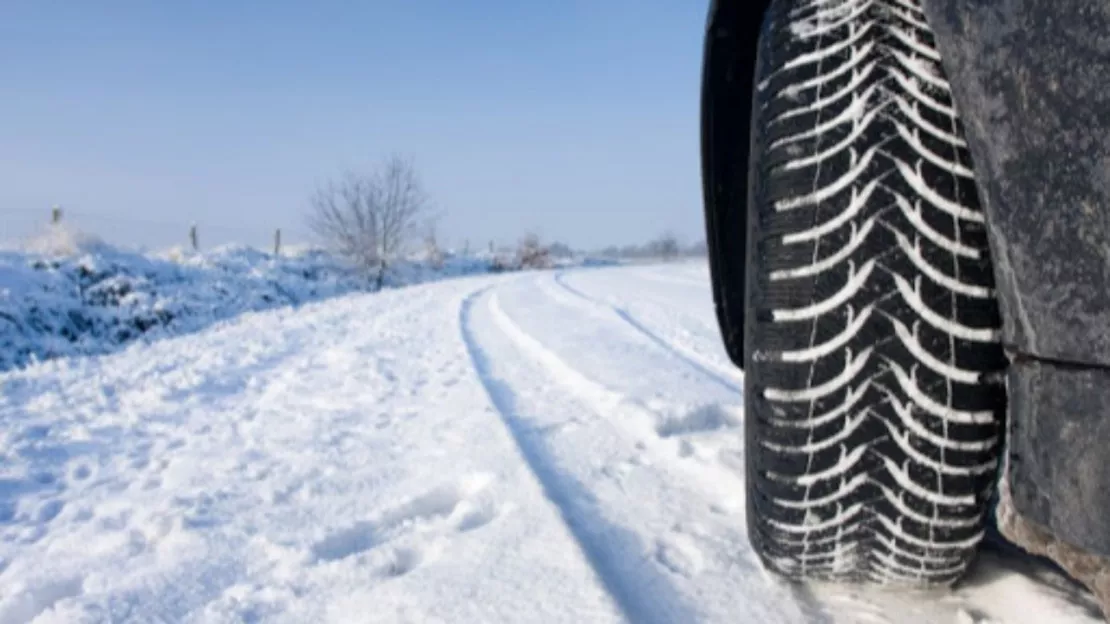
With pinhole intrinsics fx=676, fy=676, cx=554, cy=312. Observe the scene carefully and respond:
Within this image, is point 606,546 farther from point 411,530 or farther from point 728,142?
point 728,142

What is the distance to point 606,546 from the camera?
129cm

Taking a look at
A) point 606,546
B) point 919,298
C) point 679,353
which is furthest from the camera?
point 679,353

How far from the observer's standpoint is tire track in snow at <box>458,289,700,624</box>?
3.52 feet

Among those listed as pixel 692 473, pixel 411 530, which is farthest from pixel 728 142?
pixel 411 530

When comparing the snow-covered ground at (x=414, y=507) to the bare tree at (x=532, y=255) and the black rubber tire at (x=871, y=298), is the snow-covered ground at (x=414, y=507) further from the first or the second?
the bare tree at (x=532, y=255)

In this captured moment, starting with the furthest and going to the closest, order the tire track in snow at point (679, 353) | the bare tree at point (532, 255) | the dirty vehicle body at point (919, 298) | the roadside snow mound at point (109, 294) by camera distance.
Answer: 1. the bare tree at point (532, 255)
2. the roadside snow mound at point (109, 294)
3. the tire track in snow at point (679, 353)
4. the dirty vehicle body at point (919, 298)

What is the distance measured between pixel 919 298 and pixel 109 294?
44.3ft

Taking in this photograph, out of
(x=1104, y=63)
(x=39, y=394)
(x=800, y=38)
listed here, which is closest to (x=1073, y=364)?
(x=1104, y=63)

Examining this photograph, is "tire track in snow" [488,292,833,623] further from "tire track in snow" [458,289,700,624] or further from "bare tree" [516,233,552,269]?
"bare tree" [516,233,552,269]

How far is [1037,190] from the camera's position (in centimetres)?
66

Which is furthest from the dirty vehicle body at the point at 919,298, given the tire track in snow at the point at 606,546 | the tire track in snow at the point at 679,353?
the tire track in snow at the point at 679,353

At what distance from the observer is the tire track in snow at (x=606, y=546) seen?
1072 mm

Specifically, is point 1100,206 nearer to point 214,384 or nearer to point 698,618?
point 698,618

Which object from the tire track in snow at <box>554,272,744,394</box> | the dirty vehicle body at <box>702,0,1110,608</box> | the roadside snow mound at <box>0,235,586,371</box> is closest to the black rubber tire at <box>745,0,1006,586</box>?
the dirty vehicle body at <box>702,0,1110,608</box>
